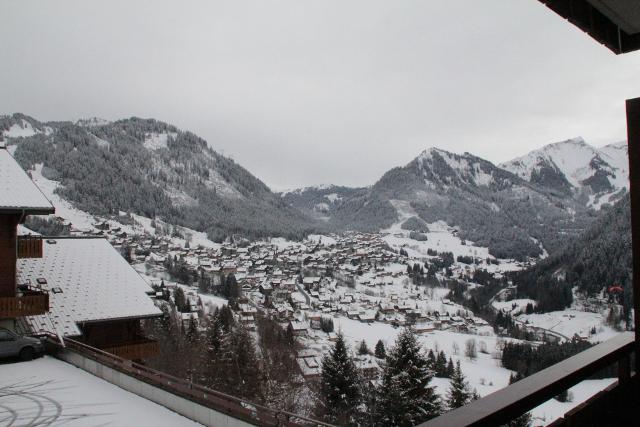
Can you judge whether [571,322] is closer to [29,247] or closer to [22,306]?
[29,247]

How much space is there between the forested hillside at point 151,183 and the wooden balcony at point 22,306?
12975 centimetres

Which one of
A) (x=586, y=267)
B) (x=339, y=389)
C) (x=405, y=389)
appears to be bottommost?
(x=339, y=389)

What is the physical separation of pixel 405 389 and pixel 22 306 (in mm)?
15399

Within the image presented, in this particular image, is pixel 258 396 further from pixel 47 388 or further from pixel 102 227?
pixel 102 227

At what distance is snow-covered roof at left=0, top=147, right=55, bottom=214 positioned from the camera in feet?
36.6

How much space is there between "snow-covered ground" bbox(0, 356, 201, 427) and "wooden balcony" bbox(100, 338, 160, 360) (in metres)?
4.27

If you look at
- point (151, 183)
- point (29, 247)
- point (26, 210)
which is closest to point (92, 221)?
point (151, 183)

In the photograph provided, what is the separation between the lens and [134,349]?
13859mm

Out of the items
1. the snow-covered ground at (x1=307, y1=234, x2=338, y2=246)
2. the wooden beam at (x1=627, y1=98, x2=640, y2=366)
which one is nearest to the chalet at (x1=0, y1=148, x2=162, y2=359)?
the wooden beam at (x1=627, y1=98, x2=640, y2=366)

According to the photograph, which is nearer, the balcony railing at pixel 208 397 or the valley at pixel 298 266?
the balcony railing at pixel 208 397

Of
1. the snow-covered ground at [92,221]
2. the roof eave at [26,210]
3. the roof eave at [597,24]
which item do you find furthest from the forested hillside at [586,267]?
the roof eave at [597,24]

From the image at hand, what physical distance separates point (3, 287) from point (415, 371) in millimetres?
16597

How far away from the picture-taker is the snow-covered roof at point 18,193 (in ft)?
36.6

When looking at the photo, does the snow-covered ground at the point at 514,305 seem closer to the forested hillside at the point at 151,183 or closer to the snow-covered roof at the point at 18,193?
the forested hillside at the point at 151,183
